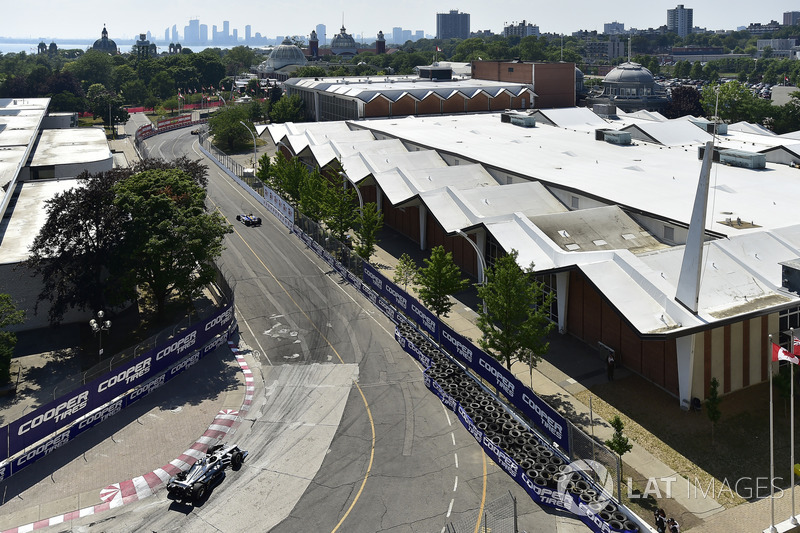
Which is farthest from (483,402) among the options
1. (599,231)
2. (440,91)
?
(440,91)

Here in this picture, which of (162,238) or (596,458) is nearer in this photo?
(596,458)

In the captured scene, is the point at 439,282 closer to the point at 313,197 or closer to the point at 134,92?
the point at 313,197

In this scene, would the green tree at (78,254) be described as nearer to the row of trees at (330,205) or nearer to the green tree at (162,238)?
the green tree at (162,238)

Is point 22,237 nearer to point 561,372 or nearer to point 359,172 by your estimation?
point 359,172

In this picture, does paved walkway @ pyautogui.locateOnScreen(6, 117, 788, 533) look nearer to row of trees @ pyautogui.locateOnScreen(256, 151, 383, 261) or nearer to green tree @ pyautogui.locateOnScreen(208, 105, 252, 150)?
row of trees @ pyautogui.locateOnScreen(256, 151, 383, 261)

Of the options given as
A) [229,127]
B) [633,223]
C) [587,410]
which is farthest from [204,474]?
[229,127]

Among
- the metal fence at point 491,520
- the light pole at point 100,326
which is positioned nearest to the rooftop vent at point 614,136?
the metal fence at point 491,520
